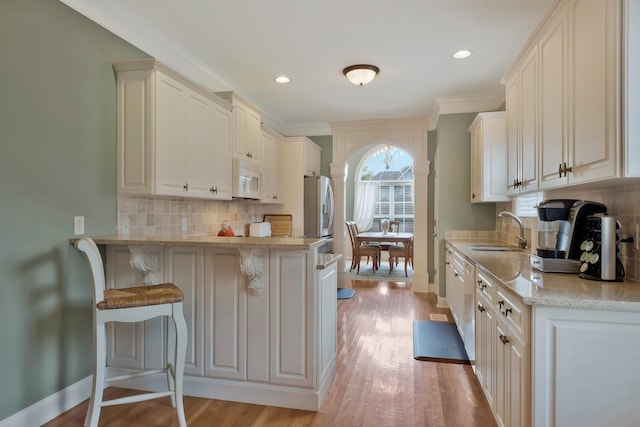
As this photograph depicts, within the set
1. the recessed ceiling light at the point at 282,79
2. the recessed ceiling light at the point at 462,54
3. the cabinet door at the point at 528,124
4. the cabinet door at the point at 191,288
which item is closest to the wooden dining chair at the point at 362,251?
the recessed ceiling light at the point at 282,79

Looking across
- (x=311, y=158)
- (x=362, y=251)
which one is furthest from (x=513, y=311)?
(x=362, y=251)

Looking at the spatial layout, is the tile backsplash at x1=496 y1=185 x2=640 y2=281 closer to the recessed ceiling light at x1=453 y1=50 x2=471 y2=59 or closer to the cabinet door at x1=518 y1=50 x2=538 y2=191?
the cabinet door at x1=518 y1=50 x2=538 y2=191

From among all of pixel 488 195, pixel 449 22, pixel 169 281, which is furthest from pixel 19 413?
pixel 488 195

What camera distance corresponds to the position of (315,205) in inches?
207

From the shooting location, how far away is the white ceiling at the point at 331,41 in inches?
97.3

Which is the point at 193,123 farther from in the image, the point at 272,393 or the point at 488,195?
the point at 488,195

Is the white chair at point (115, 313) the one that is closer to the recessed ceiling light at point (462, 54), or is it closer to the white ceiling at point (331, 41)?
the white ceiling at point (331, 41)

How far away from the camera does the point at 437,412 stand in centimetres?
218

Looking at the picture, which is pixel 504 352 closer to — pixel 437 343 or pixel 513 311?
pixel 513 311

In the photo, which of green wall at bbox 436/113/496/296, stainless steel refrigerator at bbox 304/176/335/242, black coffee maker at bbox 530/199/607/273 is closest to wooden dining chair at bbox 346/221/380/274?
stainless steel refrigerator at bbox 304/176/335/242

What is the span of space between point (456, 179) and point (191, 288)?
3.54 m

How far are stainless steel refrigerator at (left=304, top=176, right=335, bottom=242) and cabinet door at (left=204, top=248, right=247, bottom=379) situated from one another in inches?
117

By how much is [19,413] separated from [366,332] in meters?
2.69

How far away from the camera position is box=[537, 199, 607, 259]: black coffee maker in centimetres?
186
